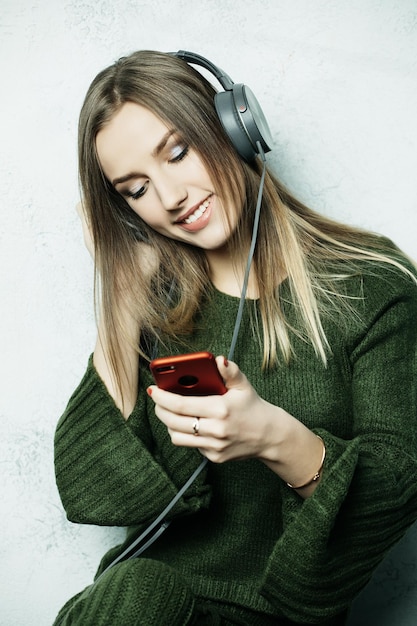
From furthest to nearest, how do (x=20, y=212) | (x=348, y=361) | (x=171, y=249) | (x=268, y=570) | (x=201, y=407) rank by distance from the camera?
(x=20, y=212) → (x=171, y=249) → (x=348, y=361) → (x=268, y=570) → (x=201, y=407)

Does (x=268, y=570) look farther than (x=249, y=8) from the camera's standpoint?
No

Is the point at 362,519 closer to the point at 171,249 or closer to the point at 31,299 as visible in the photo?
the point at 171,249

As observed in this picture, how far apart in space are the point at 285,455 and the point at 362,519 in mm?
171

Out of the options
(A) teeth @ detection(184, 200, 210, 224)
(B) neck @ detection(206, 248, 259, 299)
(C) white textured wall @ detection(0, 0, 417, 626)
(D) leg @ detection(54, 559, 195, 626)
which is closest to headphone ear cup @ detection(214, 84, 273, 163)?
(A) teeth @ detection(184, 200, 210, 224)

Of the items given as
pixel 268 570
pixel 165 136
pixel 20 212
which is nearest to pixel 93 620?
pixel 268 570

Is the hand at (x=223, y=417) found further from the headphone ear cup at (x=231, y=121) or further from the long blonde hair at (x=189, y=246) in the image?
the headphone ear cup at (x=231, y=121)

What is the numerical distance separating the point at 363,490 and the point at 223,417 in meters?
0.28

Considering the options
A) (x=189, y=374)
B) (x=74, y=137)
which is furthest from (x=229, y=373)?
(x=74, y=137)

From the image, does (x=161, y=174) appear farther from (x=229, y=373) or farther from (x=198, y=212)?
(x=229, y=373)

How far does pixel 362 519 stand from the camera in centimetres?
108

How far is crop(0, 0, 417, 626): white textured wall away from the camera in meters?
1.46

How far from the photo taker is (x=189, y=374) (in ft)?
2.95

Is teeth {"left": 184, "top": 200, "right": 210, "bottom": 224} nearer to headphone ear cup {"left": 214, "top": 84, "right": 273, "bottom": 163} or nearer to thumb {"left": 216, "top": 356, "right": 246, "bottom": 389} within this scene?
headphone ear cup {"left": 214, "top": 84, "right": 273, "bottom": 163}

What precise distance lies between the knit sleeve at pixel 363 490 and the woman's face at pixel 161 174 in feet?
0.98
